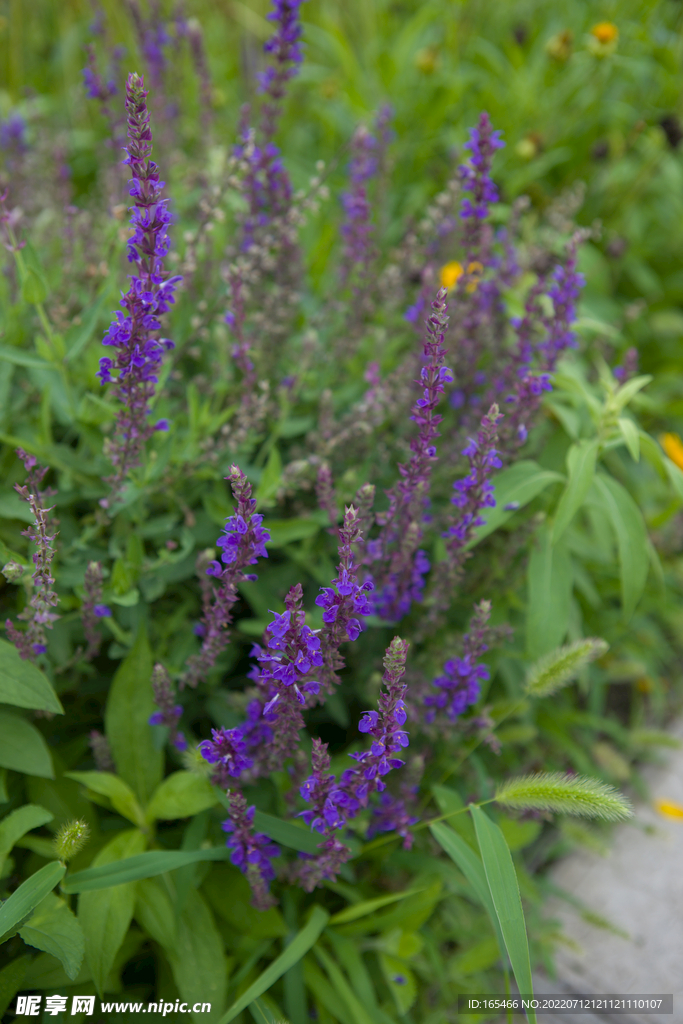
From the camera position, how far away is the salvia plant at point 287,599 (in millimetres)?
1500

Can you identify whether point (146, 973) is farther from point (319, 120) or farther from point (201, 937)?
point (319, 120)

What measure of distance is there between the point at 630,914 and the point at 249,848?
1.57m

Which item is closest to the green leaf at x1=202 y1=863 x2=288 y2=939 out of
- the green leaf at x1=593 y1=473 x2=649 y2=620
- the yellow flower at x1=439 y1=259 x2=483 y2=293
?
the green leaf at x1=593 y1=473 x2=649 y2=620

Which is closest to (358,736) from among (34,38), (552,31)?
(552,31)

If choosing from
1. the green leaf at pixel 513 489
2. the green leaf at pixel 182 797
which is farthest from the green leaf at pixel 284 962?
the green leaf at pixel 513 489

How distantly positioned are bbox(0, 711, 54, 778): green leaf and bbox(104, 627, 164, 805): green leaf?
170 mm

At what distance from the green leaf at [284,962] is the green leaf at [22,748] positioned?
64cm

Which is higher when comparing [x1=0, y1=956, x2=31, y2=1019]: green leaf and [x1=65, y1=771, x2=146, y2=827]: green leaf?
[x1=65, y1=771, x2=146, y2=827]: green leaf

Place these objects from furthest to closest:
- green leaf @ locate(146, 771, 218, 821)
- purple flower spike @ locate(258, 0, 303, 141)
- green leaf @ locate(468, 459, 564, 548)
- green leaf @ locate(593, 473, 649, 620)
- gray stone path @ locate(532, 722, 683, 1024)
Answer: gray stone path @ locate(532, 722, 683, 1024) → purple flower spike @ locate(258, 0, 303, 141) → green leaf @ locate(593, 473, 649, 620) → green leaf @ locate(468, 459, 564, 548) → green leaf @ locate(146, 771, 218, 821)

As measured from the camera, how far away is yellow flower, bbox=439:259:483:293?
6.91 feet

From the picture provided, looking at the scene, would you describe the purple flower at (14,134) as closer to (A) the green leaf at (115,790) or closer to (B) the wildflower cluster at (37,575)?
(B) the wildflower cluster at (37,575)

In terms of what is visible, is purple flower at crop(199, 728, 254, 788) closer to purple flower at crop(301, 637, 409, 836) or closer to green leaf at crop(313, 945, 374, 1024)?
purple flower at crop(301, 637, 409, 836)

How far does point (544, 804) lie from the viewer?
4.77 ft

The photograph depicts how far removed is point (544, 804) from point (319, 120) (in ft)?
13.9
